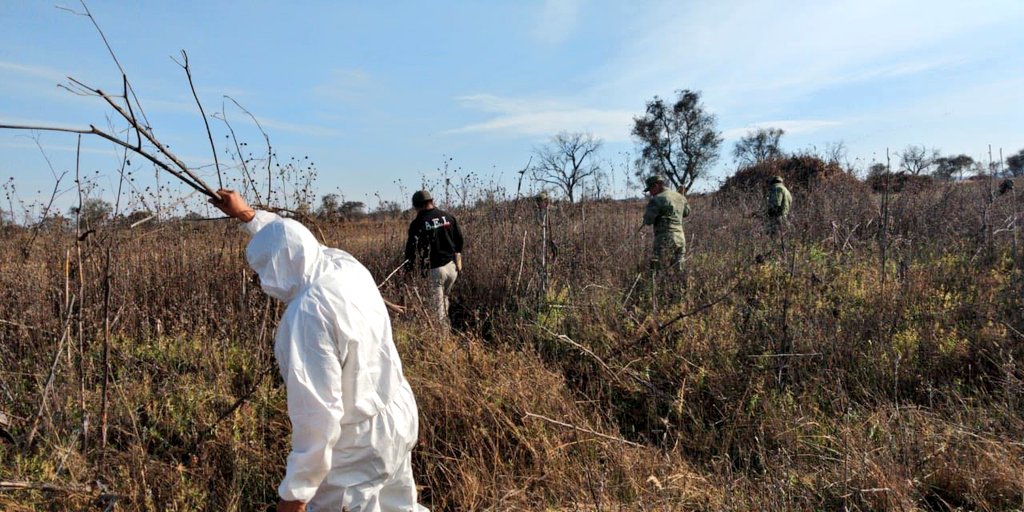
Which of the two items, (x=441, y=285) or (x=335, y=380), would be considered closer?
(x=335, y=380)

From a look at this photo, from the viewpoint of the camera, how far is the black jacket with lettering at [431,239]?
608cm

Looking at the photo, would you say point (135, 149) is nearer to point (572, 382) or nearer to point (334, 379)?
point (334, 379)

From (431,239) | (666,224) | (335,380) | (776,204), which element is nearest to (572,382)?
(431,239)

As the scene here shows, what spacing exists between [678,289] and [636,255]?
1746 millimetres

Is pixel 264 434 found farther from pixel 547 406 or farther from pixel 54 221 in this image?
pixel 54 221

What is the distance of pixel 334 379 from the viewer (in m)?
1.69

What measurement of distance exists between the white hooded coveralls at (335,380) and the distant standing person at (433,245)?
4007mm

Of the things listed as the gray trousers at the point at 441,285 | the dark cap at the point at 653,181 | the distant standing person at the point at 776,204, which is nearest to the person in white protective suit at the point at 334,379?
the gray trousers at the point at 441,285

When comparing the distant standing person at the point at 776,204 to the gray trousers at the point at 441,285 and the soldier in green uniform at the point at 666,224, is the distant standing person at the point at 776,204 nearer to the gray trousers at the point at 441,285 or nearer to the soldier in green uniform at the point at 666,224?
the soldier in green uniform at the point at 666,224

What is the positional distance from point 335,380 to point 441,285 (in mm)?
4544

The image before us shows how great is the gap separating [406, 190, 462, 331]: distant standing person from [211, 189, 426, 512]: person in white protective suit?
3.99m

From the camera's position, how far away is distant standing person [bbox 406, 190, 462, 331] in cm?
607

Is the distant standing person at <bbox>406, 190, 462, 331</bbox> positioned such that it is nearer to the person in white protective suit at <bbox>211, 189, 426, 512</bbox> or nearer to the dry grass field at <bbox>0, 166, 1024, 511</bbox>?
the dry grass field at <bbox>0, 166, 1024, 511</bbox>

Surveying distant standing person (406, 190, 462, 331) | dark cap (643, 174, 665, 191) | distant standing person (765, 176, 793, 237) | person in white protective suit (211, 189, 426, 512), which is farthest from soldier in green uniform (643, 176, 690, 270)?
person in white protective suit (211, 189, 426, 512)
